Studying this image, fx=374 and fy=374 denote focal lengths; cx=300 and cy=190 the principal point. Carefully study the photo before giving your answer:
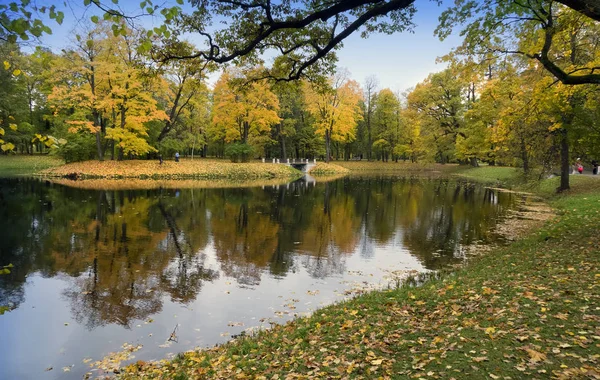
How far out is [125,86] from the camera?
1407 inches

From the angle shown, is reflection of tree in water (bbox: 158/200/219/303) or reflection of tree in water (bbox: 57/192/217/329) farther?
reflection of tree in water (bbox: 158/200/219/303)

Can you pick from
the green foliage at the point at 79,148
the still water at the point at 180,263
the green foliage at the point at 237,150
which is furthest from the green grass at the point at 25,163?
the still water at the point at 180,263

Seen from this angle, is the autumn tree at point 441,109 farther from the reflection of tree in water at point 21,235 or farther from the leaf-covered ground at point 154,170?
the reflection of tree in water at point 21,235

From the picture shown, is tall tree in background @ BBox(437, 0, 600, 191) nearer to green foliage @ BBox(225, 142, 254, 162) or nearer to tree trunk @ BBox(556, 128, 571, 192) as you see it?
tree trunk @ BBox(556, 128, 571, 192)

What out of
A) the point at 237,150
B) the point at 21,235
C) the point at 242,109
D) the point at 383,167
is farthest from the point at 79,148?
the point at 383,167

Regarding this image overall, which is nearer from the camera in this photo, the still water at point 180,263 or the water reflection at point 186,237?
the still water at point 180,263

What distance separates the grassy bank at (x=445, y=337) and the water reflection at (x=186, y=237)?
2.94 m

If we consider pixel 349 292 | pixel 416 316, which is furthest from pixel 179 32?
pixel 416 316

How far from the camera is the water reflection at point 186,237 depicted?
357 inches

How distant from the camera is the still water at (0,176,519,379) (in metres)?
6.84

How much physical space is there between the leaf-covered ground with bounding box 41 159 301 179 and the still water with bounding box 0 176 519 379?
13.4m

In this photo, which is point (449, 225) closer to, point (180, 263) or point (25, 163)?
point (180, 263)

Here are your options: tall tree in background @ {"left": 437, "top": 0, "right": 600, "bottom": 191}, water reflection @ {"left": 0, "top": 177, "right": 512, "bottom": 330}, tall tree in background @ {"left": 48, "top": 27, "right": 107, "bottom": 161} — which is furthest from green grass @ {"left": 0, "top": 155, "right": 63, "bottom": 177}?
tall tree in background @ {"left": 437, "top": 0, "right": 600, "bottom": 191}

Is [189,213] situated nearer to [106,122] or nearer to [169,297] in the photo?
[169,297]
